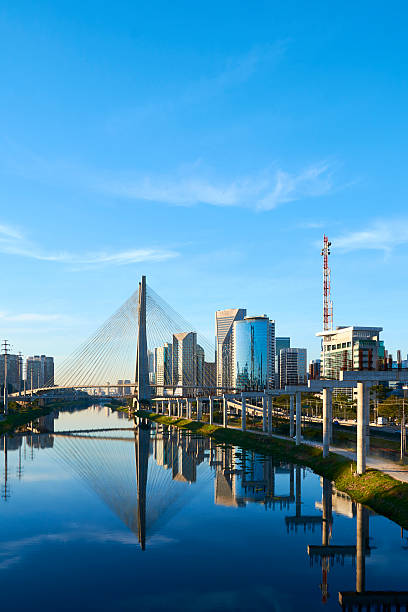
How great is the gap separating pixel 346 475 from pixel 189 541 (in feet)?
60.1

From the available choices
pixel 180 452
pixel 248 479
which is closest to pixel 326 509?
Result: pixel 248 479

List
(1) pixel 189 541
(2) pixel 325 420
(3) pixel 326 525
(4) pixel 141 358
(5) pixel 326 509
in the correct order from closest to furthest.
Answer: (1) pixel 189 541 → (3) pixel 326 525 → (5) pixel 326 509 → (2) pixel 325 420 → (4) pixel 141 358

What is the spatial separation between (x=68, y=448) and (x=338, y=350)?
427ft

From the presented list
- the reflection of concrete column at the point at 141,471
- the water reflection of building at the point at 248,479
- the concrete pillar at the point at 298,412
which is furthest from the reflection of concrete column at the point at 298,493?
the reflection of concrete column at the point at 141,471

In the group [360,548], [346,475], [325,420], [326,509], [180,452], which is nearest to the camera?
[360,548]

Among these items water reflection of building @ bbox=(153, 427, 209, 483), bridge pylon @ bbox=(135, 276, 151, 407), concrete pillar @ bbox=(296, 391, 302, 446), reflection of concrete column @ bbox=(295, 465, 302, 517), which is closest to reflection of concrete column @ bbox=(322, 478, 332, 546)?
reflection of concrete column @ bbox=(295, 465, 302, 517)

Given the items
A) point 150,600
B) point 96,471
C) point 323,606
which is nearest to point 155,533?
point 150,600

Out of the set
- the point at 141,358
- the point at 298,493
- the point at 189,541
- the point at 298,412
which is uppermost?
the point at 141,358

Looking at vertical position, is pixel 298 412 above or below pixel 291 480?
above

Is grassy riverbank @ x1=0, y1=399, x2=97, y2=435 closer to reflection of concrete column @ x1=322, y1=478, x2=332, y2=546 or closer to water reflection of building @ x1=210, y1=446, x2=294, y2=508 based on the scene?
water reflection of building @ x1=210, y1=446, x2=294, y2=508

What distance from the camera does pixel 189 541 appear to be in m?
32.7

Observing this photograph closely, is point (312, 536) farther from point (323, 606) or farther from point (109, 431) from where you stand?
point (109, 431)

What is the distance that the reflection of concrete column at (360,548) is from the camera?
24.9 meters

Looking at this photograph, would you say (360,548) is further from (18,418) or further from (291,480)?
(18,418)
